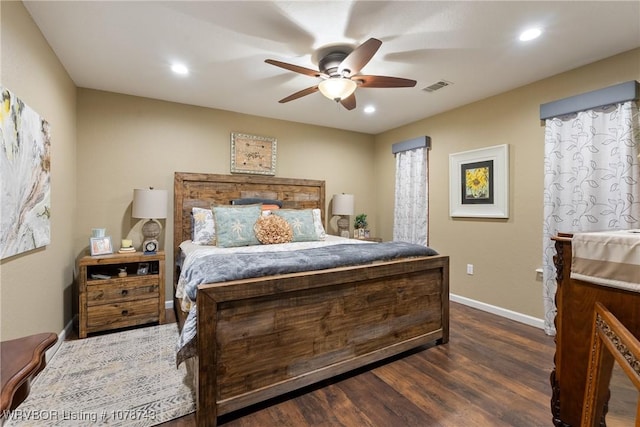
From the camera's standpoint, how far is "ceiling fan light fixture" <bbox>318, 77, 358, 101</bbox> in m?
2.30

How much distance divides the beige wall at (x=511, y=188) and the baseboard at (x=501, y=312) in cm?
5

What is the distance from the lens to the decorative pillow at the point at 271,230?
2.96m

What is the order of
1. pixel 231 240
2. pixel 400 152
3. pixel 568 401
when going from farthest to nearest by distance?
pixel 400 152 → pixel 231 240 → pixel 568 401

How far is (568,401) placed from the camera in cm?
138

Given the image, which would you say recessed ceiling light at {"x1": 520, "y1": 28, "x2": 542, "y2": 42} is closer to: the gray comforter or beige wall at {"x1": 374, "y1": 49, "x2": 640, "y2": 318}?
beige wall at {"x1": 374, "y1": 49, "x2": 640, "y2": 318}

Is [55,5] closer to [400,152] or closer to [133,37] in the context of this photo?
[133,37]

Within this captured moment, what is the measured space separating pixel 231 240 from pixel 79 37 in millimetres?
1974

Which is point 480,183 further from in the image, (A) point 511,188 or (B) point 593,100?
(B) point 593,100

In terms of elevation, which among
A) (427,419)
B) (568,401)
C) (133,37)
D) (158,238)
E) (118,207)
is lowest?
(427,419)

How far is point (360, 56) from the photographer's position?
201 cm

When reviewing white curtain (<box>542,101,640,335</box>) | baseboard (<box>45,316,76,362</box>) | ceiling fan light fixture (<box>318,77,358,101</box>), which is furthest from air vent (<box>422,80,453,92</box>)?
baseboard (<box>45,316,76,362</box>)

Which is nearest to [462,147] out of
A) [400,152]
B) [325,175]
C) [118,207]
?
[400,152]

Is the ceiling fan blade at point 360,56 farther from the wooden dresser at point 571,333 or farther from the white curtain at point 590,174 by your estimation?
the white curtain at point 590,174

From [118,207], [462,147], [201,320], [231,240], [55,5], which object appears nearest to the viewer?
[201,320]
